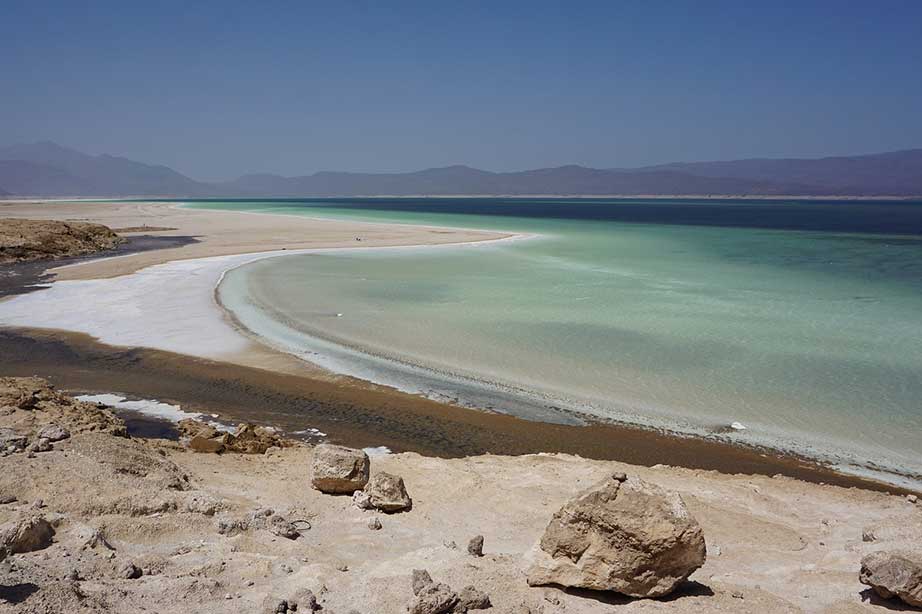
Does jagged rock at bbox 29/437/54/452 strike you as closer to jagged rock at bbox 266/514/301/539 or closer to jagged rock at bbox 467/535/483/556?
jagged rock at bbox 266/514/301/539

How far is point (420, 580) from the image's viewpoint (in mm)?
4062

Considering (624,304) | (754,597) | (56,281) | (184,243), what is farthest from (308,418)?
(184,243)

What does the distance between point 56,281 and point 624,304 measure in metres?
18.1

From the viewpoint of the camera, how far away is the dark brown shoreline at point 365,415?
801 cm

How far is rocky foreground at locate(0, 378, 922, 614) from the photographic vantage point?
4.04 metres

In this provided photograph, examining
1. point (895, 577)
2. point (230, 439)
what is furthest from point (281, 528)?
point (895, 577)

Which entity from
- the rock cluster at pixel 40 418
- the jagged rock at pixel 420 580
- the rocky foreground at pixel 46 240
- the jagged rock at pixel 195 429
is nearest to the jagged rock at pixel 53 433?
the rock cluster at pixel 40 418

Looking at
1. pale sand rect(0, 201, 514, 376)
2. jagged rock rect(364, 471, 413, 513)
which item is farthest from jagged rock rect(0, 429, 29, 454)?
pale sand rect(0, 201, 514, 376)

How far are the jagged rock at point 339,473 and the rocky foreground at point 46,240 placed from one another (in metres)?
26.7

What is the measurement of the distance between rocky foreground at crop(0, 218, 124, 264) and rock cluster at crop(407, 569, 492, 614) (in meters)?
28.9

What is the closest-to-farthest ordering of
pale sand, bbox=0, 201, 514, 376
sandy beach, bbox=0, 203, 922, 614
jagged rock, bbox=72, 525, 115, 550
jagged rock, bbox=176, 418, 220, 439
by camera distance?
sandy beach, bbox=0, 203, 922, 614 → jagged rock, bbox=72, 525, 115, 550 → jagged rock, bbox=176, 418, 220, 439 → pale sand, bbox=0, 201, 514, 376

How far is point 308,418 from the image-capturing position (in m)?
8.99

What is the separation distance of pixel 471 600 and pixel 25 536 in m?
2.88

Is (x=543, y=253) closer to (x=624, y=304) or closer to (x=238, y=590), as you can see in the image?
(x=624, y=304)
